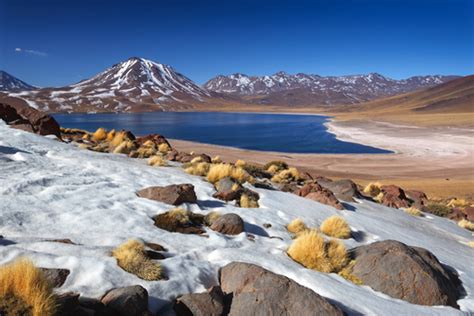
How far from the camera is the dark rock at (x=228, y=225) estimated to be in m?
7.16

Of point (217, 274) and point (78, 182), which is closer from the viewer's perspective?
point (217, 274)

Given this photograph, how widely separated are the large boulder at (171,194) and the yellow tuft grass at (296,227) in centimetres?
243

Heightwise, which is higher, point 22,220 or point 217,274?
point 22,220

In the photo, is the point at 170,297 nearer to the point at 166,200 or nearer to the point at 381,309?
the point at 381,309

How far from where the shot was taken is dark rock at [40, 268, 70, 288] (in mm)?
4035

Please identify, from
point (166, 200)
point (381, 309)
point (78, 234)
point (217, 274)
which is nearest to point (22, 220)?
point (78, 234)

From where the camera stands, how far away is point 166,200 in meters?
8.16

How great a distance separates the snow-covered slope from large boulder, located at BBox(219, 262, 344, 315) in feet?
1.83

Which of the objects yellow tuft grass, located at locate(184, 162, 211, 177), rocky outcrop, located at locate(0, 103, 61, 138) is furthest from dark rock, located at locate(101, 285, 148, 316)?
rocky outcrop, located at locate(0, 103, 61, 138)

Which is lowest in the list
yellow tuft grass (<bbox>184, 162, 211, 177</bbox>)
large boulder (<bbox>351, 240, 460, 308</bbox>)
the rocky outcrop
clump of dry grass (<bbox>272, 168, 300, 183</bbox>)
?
clump of dry grass (<bbox>272, 168, 300, 183</bbox>)

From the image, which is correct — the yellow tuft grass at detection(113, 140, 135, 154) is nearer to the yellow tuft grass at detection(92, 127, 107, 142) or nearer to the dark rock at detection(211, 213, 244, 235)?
the yellow tuft grass at detection(92, 127, 107, 142)

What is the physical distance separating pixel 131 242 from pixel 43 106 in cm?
20336

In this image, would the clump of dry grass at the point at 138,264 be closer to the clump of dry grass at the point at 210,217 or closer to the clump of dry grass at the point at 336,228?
the clump of dry grass at the point at 210,217

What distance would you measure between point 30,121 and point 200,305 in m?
15.2
